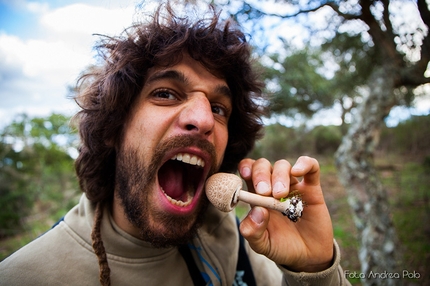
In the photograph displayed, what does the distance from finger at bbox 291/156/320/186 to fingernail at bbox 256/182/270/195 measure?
171mm

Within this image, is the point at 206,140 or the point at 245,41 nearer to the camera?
the point at 206,140

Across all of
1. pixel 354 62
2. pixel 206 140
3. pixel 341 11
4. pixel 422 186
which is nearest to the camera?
pixel 206 140

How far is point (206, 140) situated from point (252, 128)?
881mm

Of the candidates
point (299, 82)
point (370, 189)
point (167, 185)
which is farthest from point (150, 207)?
point (299, 82)

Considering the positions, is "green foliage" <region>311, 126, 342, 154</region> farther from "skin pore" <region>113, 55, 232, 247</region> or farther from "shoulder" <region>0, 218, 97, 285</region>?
"shoulder" <region>0, 218, 97, 285</region>

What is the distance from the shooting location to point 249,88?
212cm

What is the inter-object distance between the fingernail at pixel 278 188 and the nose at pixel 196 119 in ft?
1.69

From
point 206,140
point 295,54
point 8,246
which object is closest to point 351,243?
point 295,54

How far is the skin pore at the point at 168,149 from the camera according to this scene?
1.41 metres

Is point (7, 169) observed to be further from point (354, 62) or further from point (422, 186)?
point (422, 186)

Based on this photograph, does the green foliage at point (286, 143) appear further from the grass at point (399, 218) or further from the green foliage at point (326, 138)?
the grass at point (399, 218)

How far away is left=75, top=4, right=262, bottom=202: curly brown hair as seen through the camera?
165 centimetres

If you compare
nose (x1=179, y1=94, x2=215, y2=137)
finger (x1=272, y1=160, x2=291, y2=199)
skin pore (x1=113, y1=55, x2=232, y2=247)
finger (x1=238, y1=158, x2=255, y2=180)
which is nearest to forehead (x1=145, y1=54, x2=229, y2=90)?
skin pore (x1=113, y1=55, x2=232, y2=247)

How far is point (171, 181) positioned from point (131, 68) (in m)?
0.85
